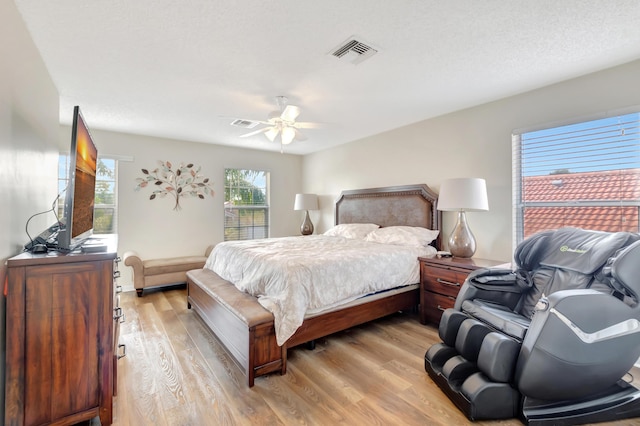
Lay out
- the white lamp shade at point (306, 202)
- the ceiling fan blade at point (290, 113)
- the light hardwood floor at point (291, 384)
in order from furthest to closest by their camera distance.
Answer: the white lamp shade at point (306, 202) < the ceiling fan blade at point (290, 113) < the light hardwood floor at point (291, 384)

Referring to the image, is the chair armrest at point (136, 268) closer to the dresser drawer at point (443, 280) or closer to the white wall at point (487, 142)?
the white wall at point (487, 142)

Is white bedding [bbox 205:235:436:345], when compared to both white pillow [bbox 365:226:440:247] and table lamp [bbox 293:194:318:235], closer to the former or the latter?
white pillow [bbox 365:226:440:247]

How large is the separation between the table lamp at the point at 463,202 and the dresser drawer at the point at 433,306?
52 centimetres

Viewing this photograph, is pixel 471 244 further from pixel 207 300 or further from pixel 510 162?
pixel 207 300

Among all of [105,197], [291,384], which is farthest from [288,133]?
[105,197]

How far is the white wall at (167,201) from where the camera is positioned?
14.4 ft

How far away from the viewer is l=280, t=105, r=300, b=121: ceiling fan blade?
8.93 feet

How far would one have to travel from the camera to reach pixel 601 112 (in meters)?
2.45

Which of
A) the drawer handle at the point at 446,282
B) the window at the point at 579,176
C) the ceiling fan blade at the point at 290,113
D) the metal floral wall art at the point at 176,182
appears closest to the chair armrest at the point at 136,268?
the metal floral wall art at the point at 176,182

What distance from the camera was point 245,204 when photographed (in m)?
5.68

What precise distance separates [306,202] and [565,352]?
4.48m

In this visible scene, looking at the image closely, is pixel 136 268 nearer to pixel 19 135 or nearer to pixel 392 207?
pixel 19 135

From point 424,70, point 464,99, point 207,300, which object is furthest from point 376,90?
point 207,300

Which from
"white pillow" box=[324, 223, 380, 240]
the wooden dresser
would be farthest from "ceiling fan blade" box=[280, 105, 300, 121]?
"white pillow" box=[324, 223, 380, 240]
